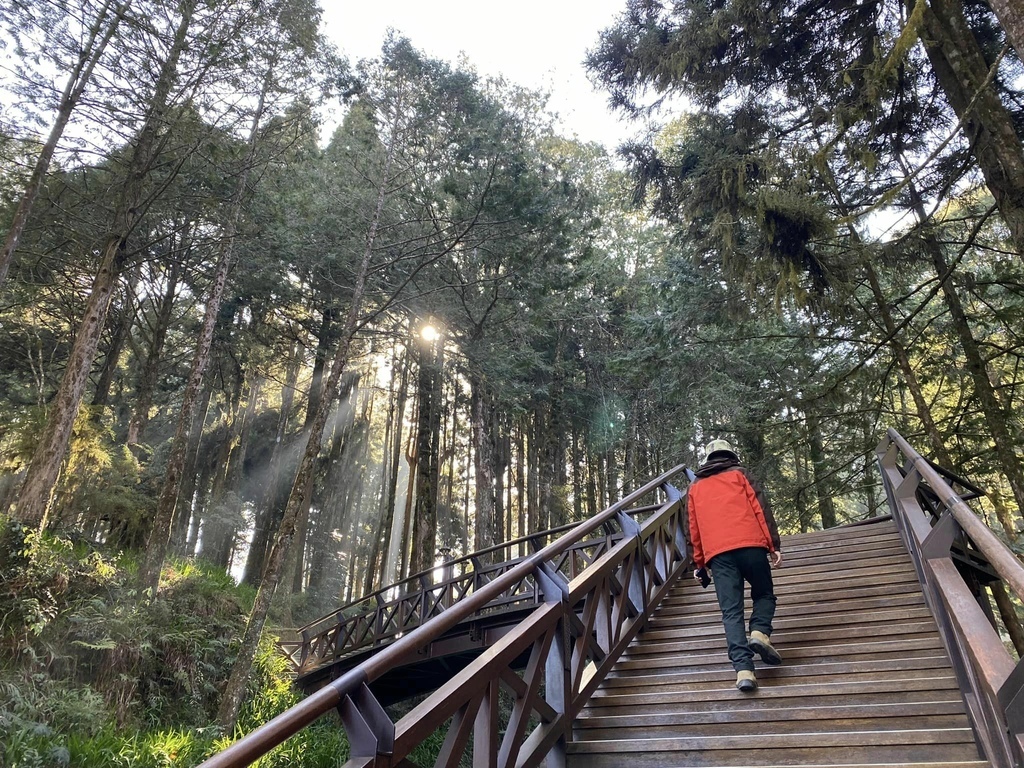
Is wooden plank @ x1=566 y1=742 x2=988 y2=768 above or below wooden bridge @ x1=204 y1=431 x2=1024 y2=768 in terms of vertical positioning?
below

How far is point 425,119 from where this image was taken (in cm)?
1392

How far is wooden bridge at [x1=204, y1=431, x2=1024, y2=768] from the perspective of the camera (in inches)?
82.6

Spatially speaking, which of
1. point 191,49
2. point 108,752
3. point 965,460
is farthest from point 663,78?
point 108,752

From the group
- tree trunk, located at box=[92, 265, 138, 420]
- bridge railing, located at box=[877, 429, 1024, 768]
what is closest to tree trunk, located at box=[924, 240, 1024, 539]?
bridge railing, located at box=[877, 429, 1024, 768]

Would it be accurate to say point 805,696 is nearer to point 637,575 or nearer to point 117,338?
point 637,575

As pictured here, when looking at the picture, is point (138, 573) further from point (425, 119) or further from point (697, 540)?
point (425, 119)

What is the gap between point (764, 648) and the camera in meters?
3.74

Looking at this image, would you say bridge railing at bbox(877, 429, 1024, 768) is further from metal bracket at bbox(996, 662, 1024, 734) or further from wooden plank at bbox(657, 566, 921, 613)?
wooden plank at bbox(657, 566, 921, 613)

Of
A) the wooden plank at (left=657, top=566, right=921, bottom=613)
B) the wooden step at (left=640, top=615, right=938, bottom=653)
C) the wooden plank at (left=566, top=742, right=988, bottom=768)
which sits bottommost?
the wooden plank at (left=566, top=742, right=988, bottom=768)

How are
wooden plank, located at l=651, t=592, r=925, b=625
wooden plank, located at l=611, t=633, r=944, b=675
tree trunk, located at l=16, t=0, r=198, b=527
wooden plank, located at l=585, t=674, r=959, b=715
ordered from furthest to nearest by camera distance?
tree trunk, located at l=16, t=0, r=198, b=527, wooden plank, located at l=651, t=592, r=925, b=625, wooden plank, located at l=611, t=633, r=944, b=675, wooden plank, located at l=585, t=674, r=959, b=715

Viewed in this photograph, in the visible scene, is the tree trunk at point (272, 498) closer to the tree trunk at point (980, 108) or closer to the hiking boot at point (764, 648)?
the hiking boot at point (764, 648)

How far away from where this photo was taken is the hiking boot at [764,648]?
3.74 metres

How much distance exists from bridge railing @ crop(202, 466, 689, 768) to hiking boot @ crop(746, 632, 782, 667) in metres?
0.96

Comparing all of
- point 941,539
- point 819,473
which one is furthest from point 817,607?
point 819,473
